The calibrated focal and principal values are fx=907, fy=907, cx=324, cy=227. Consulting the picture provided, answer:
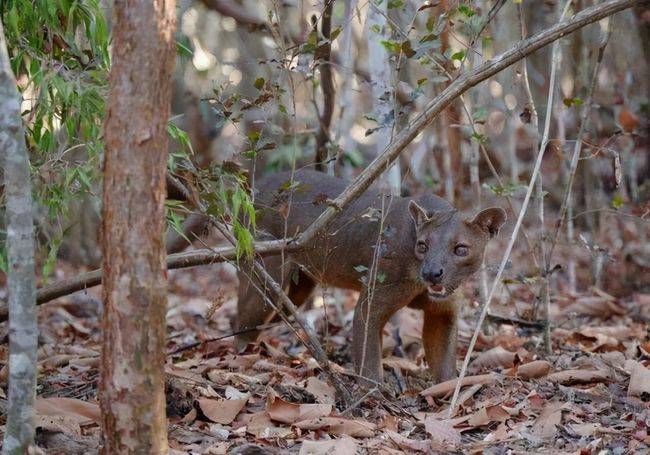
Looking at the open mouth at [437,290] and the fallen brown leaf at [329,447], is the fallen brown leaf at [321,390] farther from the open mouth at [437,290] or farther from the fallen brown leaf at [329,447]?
the open mouth at [437,290]

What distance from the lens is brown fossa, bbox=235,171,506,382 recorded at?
20.1ft

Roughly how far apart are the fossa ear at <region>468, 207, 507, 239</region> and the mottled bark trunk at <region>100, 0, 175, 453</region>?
10.5 feet

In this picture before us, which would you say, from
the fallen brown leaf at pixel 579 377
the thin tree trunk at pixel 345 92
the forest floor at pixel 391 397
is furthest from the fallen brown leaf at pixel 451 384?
the thin tree trunk at pixel 345 92

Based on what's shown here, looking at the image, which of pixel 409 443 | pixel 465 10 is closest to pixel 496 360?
pixel 409 443

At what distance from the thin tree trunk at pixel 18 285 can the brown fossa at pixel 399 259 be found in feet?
7.27

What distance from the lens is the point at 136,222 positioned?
3410 mm

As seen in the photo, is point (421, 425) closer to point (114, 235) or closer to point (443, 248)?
point (443, 248)

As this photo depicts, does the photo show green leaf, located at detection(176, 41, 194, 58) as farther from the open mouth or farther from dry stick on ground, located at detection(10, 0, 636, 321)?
the open mouth

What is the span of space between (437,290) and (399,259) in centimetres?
39

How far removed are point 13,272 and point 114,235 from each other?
45cm

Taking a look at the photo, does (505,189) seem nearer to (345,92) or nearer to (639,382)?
(639,382)

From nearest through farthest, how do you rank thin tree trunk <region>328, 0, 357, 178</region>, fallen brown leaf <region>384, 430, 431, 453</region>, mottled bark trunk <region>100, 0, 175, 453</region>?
mottled bark trunk <region>100, 0, 175, 453</region> → fallen brown leaf <region>384, 430, 431, 453</region> → thin tree trunk <region>328, 0, 357, 178</region>

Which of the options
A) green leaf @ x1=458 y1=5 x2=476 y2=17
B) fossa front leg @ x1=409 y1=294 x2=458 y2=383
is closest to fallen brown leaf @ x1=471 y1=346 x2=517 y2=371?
fossa front leg @ x1=409 y1=294 x2=458 y2=383

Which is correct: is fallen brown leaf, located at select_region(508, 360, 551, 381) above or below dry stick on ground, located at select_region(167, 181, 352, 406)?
below
